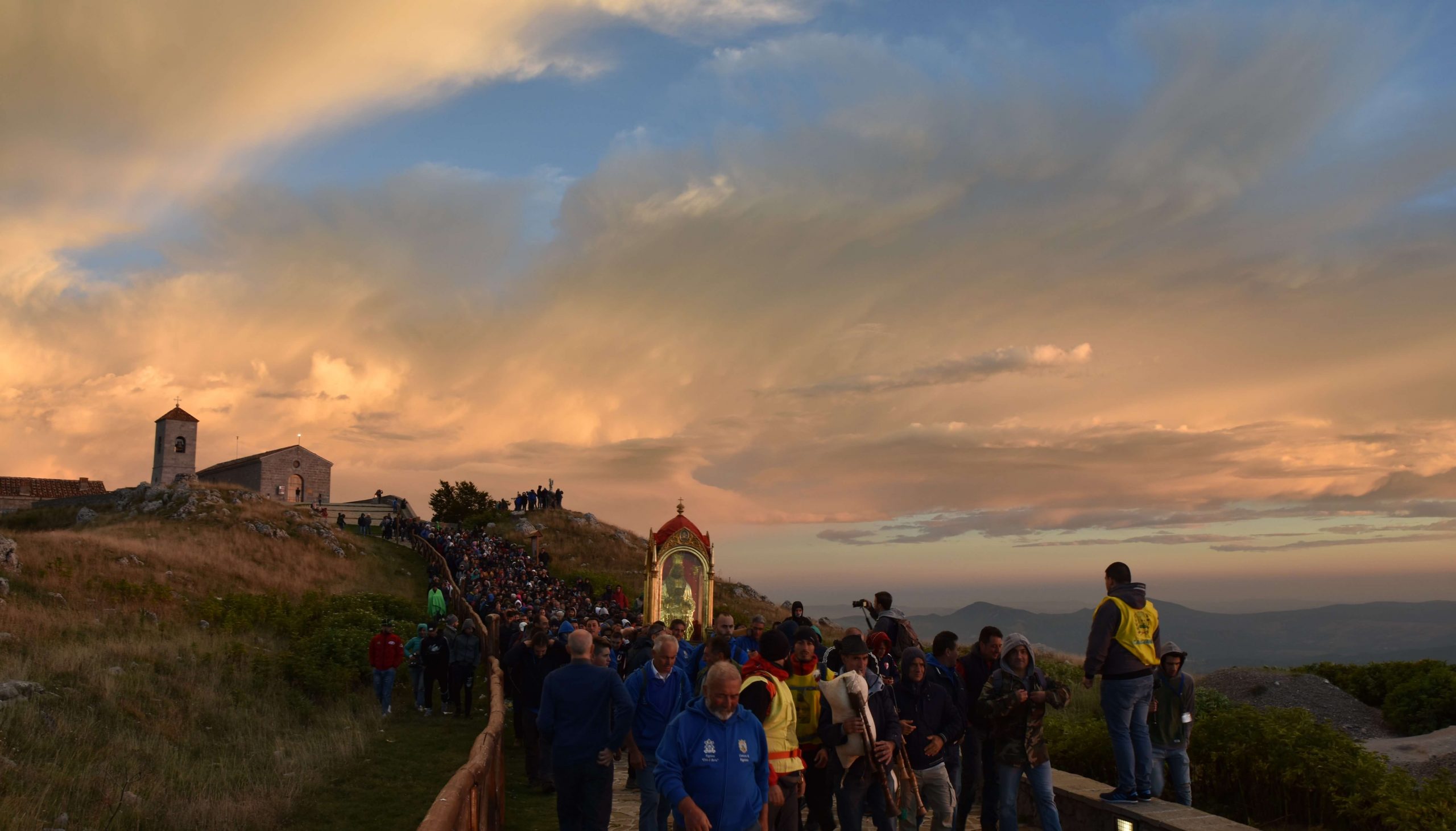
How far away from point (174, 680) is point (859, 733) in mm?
16177

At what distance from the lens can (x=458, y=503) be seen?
66688mm

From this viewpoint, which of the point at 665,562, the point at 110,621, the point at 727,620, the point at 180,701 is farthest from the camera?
the point at 665,562

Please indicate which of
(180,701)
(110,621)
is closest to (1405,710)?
(180,701)

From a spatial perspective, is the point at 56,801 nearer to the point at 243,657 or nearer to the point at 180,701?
the point at 180,701

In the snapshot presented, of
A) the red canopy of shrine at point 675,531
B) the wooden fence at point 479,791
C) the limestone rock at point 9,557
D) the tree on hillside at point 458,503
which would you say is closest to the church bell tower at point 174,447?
the tree on hillside at point 458,503

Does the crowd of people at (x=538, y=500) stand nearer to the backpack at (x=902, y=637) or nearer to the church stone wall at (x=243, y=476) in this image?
the church stone wall at (x=243, y=476)

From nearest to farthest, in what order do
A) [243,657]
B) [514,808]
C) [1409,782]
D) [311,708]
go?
[1409,782] < [514,808] < [311,708] < [243,657]

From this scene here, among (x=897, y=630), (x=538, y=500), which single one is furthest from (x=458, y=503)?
(x=897, y=630)

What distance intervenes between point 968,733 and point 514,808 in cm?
507

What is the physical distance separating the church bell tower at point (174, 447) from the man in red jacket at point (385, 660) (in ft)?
223

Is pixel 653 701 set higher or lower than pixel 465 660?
higher

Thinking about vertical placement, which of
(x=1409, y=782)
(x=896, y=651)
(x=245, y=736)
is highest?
(x=896, y=651)

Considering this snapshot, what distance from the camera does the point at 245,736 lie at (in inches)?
615

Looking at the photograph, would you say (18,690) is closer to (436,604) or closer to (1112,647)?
(436,604)
